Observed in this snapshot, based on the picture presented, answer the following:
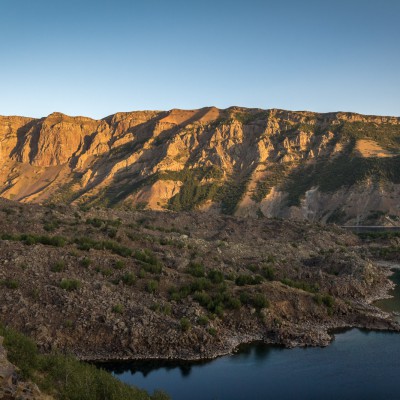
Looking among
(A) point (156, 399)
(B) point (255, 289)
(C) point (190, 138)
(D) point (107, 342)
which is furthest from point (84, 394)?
(C) point (190, 138)

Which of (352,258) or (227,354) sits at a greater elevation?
(352,258)

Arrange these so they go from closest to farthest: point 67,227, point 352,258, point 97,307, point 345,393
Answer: point 345,393 → point 97,307 → point 67,227 → point 352,258

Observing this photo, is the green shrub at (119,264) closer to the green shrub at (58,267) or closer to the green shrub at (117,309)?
the green shrub at (58,267)

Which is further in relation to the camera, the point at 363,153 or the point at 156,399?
the point at 363,153

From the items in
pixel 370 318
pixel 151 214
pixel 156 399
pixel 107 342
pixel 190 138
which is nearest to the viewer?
pixel 156 399

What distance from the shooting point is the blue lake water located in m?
23.5

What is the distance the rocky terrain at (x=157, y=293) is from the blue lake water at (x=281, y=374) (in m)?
1.38

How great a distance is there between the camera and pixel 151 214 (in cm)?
7738

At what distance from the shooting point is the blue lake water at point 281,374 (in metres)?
23.5

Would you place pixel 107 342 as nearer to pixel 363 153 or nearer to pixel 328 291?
pixel 328 291

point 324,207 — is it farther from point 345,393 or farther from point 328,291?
point 345,393

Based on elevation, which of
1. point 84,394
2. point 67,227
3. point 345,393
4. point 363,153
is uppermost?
point 363,153

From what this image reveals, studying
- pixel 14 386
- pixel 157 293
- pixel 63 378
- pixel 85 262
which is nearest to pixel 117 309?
pixel 157 293

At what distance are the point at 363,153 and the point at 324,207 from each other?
35.7m
